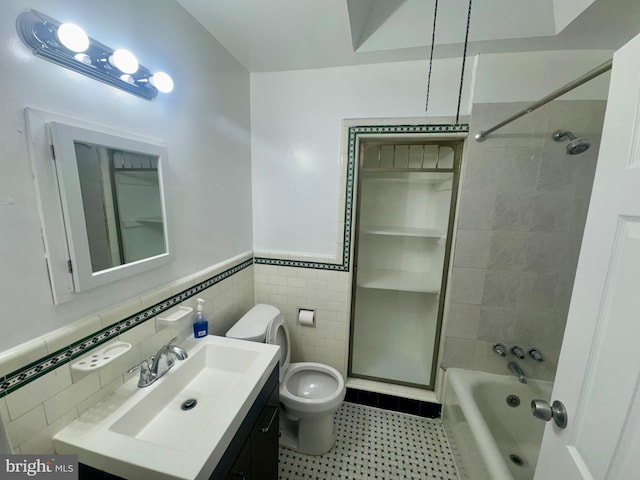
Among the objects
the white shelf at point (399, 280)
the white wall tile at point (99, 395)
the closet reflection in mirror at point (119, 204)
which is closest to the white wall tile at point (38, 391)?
the white wall tile at point (99, 395)

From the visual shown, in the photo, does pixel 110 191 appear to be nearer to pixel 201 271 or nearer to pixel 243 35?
pixel 201 271

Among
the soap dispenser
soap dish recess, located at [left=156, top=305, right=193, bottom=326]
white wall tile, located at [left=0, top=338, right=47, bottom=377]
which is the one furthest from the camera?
the soap dispenser

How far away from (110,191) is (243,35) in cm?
108

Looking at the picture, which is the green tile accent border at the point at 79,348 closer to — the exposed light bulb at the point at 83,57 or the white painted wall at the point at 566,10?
the exposed light bulb at the point at 83,57

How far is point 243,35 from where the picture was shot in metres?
1.35

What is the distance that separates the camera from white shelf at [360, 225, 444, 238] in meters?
1.98

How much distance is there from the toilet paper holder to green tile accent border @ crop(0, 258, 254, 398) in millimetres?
849

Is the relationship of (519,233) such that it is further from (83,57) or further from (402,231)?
(83,57)

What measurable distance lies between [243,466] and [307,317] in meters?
1.02

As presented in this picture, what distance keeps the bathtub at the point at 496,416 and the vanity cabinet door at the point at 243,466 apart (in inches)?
44.0

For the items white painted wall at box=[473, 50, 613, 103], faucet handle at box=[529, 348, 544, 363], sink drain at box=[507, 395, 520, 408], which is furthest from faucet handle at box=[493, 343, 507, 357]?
white painted wall at box=[473, 50, 613, 103]

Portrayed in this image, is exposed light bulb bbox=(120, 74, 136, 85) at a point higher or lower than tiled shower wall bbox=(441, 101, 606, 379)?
higher

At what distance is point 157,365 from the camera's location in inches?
39.0

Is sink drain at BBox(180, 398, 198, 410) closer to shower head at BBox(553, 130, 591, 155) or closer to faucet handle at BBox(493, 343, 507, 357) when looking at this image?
faucet handle at BBox(493, 343, 507, 357)
